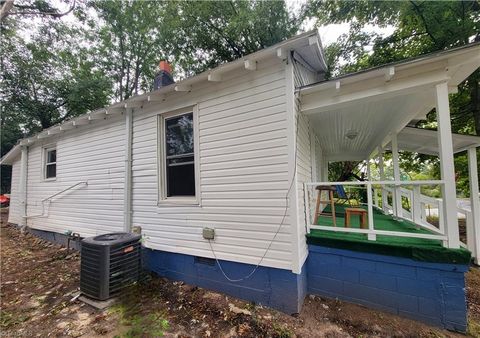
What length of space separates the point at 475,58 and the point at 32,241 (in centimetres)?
1102

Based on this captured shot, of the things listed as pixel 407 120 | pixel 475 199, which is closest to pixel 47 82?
pixel 407 120

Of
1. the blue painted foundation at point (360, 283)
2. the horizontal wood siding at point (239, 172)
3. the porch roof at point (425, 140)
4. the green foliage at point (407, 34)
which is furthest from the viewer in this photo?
the green foliage at point (407, 34)

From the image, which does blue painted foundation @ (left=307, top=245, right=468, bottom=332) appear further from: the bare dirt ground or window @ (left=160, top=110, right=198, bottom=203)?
window @ (left=160, top=110, right=198, bottom=203)

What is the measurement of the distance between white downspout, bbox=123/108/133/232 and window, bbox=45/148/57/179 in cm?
409

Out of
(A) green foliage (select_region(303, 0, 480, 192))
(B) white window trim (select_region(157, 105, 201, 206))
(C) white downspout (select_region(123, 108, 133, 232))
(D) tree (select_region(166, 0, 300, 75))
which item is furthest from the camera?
(D) tree (select_region(166, 0, 300, 75))

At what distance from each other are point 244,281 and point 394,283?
2.01 metres

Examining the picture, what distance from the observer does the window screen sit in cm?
408

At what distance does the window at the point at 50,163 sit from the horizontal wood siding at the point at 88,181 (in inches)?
8.2

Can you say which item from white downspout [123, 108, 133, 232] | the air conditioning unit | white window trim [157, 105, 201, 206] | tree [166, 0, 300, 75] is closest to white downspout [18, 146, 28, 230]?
white downspout [123, 108, 133, 232]

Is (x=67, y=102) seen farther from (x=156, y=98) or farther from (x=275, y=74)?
(x=275, y=74)

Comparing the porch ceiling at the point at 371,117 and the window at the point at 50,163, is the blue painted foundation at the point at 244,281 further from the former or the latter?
the window at the point at 50,163

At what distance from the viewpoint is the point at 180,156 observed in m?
4.18

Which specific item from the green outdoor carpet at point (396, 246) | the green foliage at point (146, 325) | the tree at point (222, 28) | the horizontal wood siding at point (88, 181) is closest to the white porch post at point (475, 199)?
the green outdoor carpet at point (396, 246)

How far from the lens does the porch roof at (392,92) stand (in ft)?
8.55
